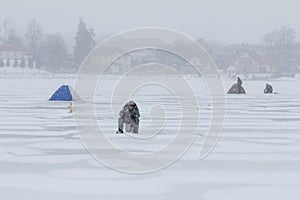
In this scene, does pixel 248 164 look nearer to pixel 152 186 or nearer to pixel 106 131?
pixel 152 186

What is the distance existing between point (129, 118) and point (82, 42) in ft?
370

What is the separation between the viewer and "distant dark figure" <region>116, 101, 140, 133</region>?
553 inches

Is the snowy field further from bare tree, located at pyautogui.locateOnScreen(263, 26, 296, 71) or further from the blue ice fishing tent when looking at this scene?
bare tree, located at pyautogui.locateOnScreen(263, 26, 296, 71)

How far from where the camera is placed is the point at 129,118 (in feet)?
47.0

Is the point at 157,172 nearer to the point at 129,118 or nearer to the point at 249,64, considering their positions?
the point at 129,118

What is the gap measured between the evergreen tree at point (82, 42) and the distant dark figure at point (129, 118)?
10597 cm

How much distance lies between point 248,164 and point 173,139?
3435 millimetres

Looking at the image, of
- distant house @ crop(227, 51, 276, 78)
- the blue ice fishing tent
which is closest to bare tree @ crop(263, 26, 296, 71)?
distant house @ crop(227, 51, 276, 78)

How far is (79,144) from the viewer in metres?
11.9

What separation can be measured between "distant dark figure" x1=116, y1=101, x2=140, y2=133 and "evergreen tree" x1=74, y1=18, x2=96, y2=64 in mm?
105965

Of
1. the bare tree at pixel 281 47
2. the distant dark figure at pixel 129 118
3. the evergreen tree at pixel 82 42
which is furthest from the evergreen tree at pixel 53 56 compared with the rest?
the distant dark figure at pixel 129 118

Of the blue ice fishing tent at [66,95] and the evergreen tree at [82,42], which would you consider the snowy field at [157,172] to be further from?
the evergreen tree at [82,42]

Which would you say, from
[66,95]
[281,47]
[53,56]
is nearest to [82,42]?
[53,56]

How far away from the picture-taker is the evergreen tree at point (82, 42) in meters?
121
